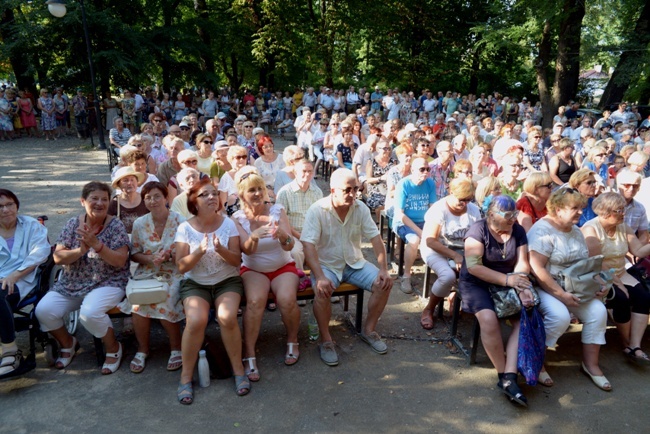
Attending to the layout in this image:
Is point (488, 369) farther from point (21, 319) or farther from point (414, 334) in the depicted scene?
point (21, 319)

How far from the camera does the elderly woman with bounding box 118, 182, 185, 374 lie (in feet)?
11.6

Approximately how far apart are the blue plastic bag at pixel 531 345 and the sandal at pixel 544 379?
0.18m

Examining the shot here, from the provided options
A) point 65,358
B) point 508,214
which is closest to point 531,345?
point 508,214

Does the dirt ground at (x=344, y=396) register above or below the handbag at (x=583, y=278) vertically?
below

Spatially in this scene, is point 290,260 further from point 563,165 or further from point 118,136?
point 118,136

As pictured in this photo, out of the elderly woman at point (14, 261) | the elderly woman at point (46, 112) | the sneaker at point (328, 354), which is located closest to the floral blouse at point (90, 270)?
the elderly woman at point (14, 261)

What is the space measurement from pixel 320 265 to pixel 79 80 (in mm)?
18452

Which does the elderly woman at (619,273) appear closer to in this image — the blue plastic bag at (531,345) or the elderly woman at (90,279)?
the blue plastic bag at (531,345)

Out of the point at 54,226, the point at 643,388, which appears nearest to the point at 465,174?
the point at 643,388

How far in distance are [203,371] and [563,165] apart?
594 centimetres

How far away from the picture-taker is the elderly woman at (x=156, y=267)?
3.55m

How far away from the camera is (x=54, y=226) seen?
6.64m

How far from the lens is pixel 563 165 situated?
6812 millimetres

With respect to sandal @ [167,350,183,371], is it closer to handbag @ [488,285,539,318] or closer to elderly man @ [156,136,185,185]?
handbag @ [488,285,539,318]
